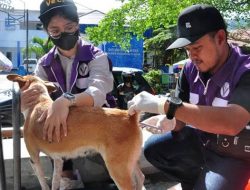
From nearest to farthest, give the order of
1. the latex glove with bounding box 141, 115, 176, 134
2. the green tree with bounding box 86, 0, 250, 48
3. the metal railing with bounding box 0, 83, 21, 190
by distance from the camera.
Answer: the metal railing with bounding box 0, 83, 21, 190, the latex glove with bounding box 141, 115, 176, 134, the green tree with bounding box 86, 0, 250, 48

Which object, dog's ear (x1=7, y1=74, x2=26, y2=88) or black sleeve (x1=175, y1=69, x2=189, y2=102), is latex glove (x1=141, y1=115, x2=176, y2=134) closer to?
black sleeve (x1=175, y1=69, x2=189, y2=102)

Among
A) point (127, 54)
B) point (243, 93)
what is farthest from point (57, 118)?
point (127, 54)

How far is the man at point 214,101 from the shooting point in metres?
2.45

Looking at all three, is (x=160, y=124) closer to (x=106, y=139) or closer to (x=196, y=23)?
(x=106, y=139)

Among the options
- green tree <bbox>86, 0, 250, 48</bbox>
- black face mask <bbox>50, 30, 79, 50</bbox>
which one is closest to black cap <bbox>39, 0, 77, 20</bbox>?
black face mask <bbox>50, 30, 79, 50</bbox>

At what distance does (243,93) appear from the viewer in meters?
2.46

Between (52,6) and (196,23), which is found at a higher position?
(52,6)

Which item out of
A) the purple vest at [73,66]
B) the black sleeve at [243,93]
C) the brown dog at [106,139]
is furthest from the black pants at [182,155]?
the purple vest at [73,66]

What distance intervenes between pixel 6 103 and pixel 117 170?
5106 mm

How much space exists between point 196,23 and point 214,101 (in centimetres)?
55

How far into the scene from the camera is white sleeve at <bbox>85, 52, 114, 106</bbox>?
3.63 m

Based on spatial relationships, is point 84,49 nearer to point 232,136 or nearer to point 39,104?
point 39,104

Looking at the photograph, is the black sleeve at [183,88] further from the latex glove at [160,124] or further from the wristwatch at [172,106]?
the wristwatch at [172,106]

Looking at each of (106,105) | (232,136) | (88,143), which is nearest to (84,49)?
(106,105)
